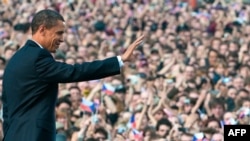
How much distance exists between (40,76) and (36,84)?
2.4 inches

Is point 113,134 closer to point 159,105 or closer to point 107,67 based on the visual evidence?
point 159,105

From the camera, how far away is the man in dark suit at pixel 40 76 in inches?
257

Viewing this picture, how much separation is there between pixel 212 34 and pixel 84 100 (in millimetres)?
9057

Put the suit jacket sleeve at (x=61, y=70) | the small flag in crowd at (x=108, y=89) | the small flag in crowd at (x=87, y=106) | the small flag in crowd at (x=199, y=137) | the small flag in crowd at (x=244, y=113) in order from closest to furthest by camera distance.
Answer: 1. the suit jacket sleeve at (x=61, y=70)
2. the small flag in crowd at (x=199, y=137)
3. the small flag in crowd at (x=87, y=106)
4. the small flag in crowd at (x=244, y=113)
5. the small flag in crowd at (x=108, y=89)

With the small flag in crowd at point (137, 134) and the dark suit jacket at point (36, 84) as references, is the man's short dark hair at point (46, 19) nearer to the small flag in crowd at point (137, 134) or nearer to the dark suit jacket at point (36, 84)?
the dark suit jacket at point (36, 84)

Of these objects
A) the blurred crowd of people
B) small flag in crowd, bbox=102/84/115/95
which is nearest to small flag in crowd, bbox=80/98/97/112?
the blurred crowd of people

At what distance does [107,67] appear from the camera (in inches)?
261

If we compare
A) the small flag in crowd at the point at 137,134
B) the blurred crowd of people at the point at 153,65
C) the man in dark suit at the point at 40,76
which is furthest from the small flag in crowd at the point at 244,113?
the man in dark suit at the point at 40,76

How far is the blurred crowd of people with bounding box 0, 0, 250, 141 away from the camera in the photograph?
516 inches

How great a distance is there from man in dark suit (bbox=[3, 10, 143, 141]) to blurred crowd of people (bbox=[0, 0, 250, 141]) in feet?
10.0

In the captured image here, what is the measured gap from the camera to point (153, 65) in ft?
60.2

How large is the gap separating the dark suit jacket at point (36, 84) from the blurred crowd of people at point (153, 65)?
3.04 m

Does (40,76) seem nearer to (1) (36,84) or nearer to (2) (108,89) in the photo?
(1) (36,84)

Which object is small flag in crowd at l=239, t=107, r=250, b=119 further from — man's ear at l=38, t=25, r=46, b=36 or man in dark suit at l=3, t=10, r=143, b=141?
man's ear at l=38, t=25, r=46, b=36
